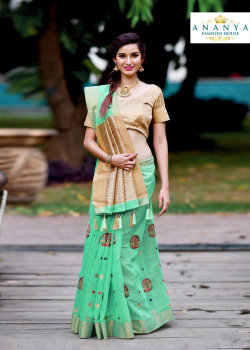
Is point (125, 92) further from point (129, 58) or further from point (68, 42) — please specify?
point (68, 42)

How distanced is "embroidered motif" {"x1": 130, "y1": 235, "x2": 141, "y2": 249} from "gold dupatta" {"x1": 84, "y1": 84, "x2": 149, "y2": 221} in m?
0.20

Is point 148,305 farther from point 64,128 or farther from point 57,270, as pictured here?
point 64,128

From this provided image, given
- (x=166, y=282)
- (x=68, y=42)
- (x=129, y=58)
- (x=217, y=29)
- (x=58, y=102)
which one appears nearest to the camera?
(x=129, y=58)

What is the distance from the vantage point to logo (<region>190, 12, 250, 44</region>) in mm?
8031

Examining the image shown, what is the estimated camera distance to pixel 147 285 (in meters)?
4.44

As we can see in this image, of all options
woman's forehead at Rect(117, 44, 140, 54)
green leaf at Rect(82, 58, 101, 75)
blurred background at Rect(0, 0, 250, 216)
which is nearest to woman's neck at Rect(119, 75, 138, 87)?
woman's forehead at Rect(117, 44, 140, 54)

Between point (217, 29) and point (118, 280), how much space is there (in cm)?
493

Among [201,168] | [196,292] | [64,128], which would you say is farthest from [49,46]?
[196,292]

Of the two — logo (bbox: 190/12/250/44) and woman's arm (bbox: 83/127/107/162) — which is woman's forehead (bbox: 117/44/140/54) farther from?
logo (bbox: 190/12/250/44)

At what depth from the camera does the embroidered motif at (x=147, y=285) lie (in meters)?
4.43

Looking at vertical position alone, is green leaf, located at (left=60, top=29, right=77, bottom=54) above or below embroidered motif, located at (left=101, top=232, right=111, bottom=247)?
above

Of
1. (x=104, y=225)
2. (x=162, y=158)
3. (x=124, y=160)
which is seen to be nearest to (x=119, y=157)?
(x=124, y=160)

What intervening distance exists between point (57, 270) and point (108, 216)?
2080mm

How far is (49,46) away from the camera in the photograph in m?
12.1
